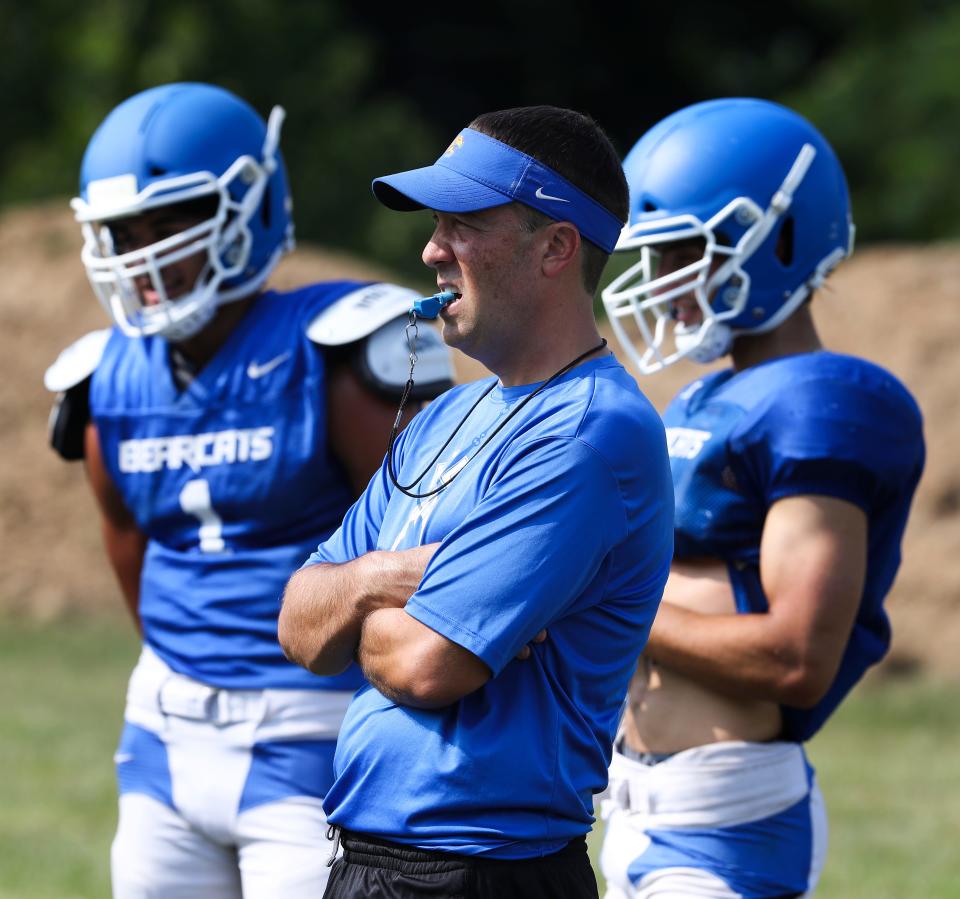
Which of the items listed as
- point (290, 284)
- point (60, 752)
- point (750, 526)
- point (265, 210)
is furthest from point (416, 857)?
point (290, 284)

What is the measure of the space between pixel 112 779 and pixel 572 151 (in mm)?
6036

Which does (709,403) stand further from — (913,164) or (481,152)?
(913,164)

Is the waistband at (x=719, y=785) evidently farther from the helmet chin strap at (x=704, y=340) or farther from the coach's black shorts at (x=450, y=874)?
the helmet chin strap at (x=704, y=340)

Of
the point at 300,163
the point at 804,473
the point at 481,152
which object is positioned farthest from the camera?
the point at 300,163

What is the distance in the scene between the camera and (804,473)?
3.25 metres

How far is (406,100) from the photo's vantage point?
73.7ft

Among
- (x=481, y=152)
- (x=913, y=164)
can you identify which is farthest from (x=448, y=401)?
(x=913, y=164)

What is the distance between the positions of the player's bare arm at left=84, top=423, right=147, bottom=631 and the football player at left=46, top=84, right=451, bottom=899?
0.01m

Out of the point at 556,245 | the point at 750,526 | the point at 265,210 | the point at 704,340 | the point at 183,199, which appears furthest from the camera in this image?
the point at 265,210

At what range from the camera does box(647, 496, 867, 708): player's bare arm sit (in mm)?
3221

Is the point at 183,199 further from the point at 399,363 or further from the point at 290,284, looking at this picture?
the point at 290,284

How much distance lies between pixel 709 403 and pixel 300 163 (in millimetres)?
15739

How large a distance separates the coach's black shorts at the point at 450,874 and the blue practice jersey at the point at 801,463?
882 mm

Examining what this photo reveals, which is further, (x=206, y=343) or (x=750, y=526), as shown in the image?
(x=206, y=343)
